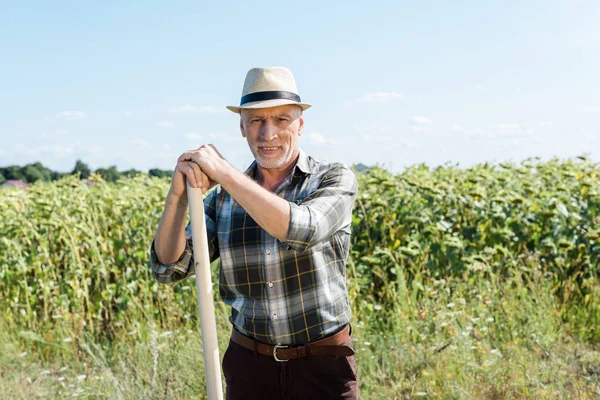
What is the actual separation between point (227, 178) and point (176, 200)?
0.31 meters

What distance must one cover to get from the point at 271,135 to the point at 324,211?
1.10 feet

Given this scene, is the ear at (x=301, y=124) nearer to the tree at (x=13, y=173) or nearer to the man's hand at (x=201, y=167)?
the man's hand at (x=201, y=167)

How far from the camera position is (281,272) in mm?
2201

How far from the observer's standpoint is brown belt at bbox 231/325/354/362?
2.19 meters

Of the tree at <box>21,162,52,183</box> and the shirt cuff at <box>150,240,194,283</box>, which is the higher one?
the tree at <box>21,162,52,183</box>

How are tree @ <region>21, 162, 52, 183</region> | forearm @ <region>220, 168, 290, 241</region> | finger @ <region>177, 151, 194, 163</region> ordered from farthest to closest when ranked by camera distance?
tree @ <region>21, 162, 52, 183</region>, finger @ <region>177, 151, 194, 163</region>, forearm @ <region>220, 168, 290, 241</region>

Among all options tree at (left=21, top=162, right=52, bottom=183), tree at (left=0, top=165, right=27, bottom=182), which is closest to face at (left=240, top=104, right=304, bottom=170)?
tree at (left=21, top=162, right=52, bottom=183)

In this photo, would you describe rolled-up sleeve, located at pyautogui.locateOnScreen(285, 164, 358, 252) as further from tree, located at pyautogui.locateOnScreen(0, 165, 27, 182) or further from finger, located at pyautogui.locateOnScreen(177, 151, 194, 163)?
tree, located at pyautogui.locateOnScreen(0, 165, 27, 182)

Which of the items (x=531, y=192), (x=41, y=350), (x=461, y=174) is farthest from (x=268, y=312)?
(x=461, y=174)

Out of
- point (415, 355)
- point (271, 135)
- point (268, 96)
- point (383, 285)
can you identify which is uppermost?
point (268, 96)

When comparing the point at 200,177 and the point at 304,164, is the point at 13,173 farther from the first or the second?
the point at 200,177

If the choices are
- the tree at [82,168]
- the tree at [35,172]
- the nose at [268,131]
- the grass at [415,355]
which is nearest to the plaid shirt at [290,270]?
the nose at [268,131]

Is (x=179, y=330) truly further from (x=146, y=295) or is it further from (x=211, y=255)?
(x=211, y=255)

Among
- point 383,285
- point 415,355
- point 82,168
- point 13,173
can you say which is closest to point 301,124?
point 415,355
